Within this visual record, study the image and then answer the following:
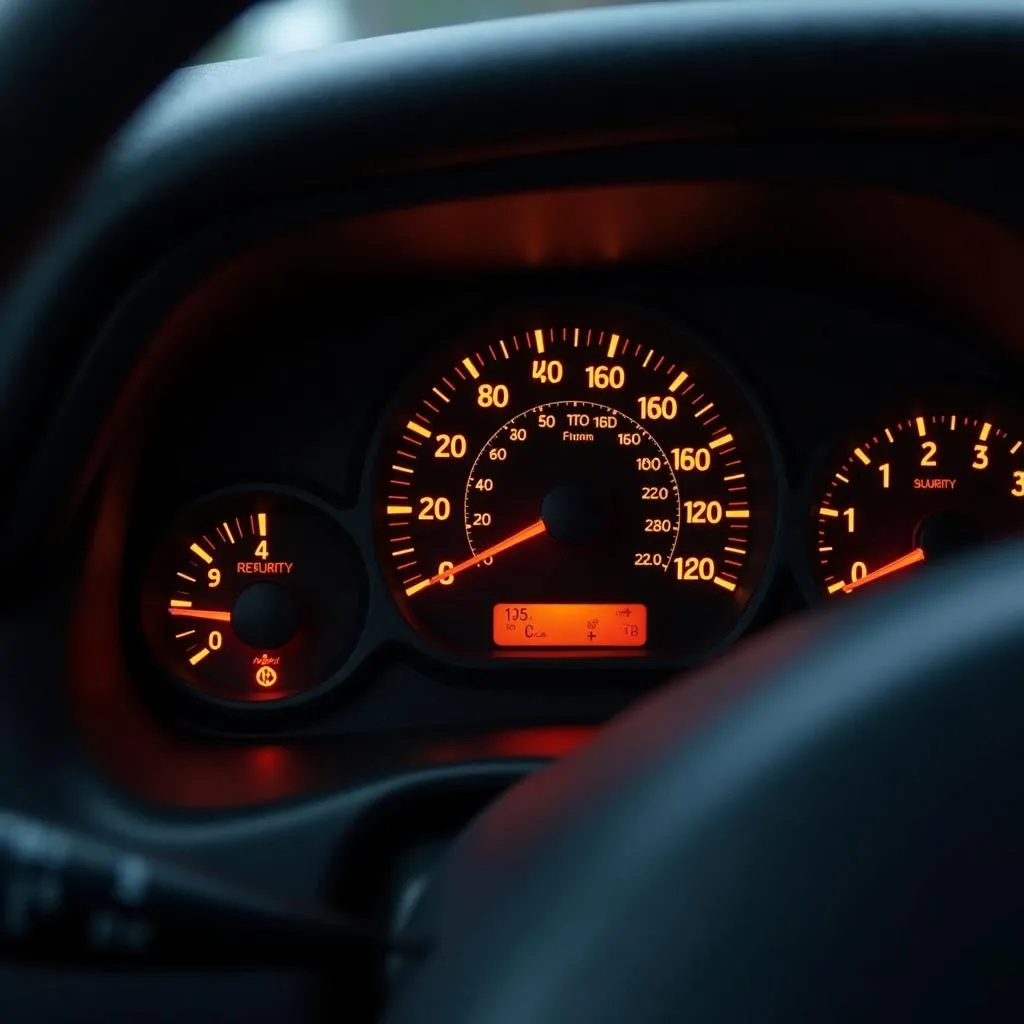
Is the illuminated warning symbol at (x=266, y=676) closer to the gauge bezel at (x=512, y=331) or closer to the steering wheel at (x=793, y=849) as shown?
the gauge bezel at (x=512, y=331)

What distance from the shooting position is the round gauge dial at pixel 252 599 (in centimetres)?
219

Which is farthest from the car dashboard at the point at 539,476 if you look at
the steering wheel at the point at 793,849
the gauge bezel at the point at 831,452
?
the steering wheel at the point at 793,849

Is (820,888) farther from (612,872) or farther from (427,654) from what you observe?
(427,654)

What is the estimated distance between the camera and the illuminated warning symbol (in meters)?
2.21

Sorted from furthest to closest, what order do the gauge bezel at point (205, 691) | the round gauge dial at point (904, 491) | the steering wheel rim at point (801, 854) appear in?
the round gauge dial at point (904, 491) < the gauge bezel at point (205, 691) < the steering wheel rim at point (801, 854)

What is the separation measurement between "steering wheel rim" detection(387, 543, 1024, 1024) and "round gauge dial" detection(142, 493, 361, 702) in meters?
1.29

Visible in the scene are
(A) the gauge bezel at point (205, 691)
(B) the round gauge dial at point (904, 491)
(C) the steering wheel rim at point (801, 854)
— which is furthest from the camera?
(B) the round gauge dial at point (904, 491)

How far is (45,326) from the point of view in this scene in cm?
Answer: 139

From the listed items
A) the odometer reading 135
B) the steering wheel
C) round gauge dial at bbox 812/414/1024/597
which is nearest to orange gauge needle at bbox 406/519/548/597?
the odometer reading 135

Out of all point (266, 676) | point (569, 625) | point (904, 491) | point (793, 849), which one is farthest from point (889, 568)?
point (793, 849)

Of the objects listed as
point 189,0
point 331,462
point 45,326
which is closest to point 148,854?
point 189,0

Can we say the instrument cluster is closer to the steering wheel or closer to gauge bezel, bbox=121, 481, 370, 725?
gauge bezel, bbox=121, 481, 370, 725

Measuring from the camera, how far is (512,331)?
2.32 metres

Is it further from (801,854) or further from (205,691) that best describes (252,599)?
(801,854)
